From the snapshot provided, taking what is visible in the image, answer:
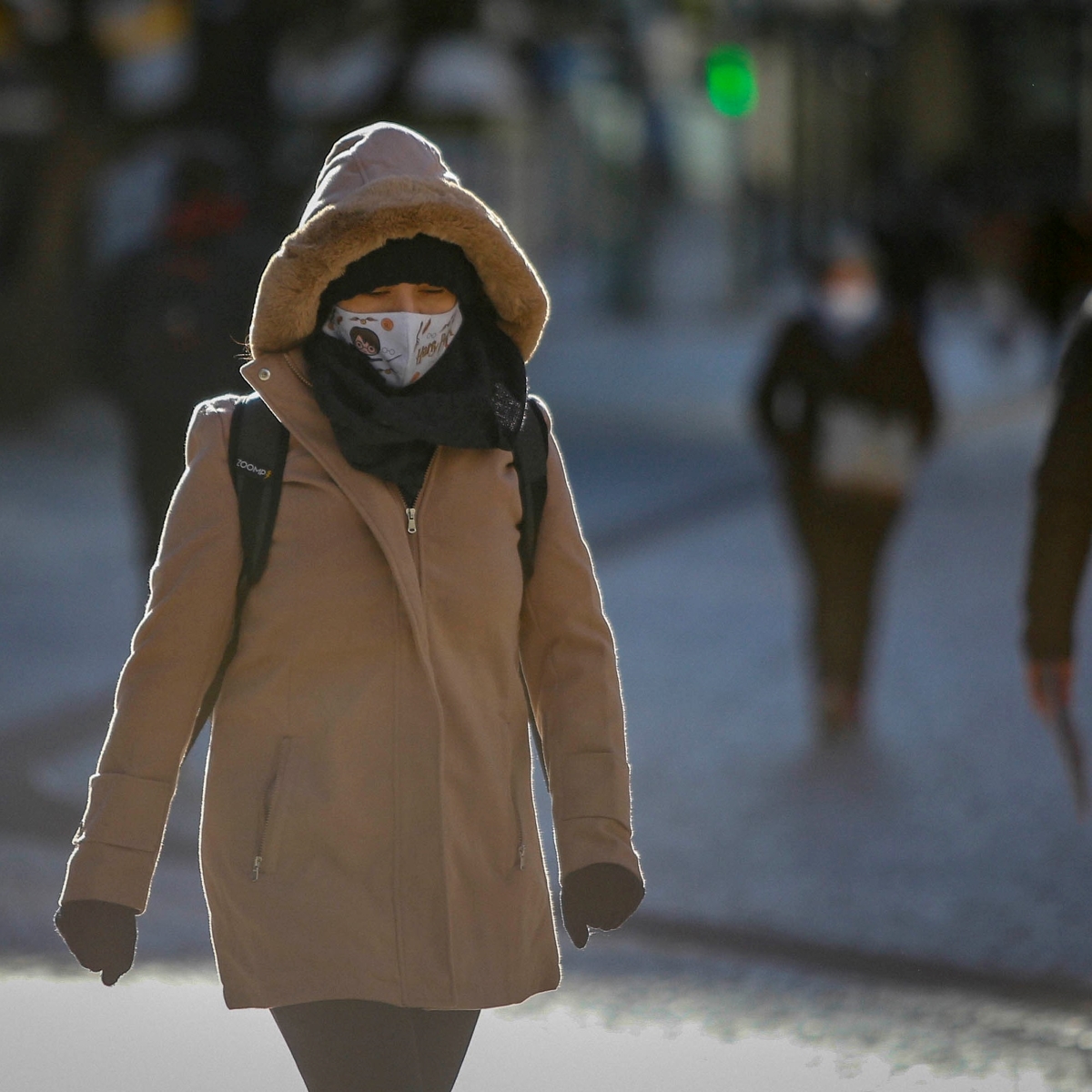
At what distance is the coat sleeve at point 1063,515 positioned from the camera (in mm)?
3977

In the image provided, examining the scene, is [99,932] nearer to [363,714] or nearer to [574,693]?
[363,714]

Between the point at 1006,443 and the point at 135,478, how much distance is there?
10.7m

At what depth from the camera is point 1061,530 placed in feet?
13.4

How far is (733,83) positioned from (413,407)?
14.5 metres

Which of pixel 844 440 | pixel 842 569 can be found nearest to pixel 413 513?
pixel 844 440

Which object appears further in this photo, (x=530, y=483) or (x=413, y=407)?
(x=530, y=483)

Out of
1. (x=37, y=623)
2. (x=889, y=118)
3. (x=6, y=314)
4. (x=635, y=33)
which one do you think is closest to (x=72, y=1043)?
(x=37, y=623)

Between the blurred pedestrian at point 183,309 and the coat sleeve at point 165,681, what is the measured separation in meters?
3.82

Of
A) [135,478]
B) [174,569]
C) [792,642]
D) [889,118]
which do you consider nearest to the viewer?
[174,569]

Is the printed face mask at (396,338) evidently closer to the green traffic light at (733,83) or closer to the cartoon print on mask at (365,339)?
the cartoon print on mask at (365,339)

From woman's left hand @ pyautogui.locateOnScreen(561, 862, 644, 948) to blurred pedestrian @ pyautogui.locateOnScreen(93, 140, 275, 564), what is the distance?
3957 millimetres

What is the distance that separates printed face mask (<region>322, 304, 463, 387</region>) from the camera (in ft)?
9.41

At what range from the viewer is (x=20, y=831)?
587cm

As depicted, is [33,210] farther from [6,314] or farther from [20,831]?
[20,831]
